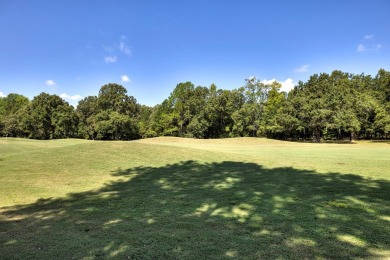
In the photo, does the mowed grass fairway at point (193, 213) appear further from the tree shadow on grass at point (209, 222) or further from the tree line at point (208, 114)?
the tree line at point (208, 114)

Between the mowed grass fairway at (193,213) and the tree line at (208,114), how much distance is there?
46.5 meters

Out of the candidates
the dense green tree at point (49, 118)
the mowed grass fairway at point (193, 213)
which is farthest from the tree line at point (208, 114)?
the mowed grass fairway at point (193, 213)

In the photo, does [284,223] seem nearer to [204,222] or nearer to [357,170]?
[204,222]

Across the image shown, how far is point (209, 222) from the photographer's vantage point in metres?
5.35

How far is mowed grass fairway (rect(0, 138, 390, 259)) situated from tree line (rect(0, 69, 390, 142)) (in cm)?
4654

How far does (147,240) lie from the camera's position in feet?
14.6

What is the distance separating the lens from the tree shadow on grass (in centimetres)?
408

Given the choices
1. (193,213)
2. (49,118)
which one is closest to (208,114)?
(49,118)

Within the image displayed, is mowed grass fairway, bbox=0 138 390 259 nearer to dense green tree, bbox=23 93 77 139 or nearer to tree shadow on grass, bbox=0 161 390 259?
tree shadow on grass, bbox=0 161 390 259

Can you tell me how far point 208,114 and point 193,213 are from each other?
61.7 m

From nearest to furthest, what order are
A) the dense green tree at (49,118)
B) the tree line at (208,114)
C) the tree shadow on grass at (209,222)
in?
the tree shadow on grass at (209,222) < the tree line at (208,114) < the dense green tree at (49,118)

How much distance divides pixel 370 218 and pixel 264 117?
58.6m

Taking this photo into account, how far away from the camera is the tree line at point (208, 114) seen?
5691 centimetres

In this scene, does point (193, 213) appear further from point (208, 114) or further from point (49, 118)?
point (49, 118)
